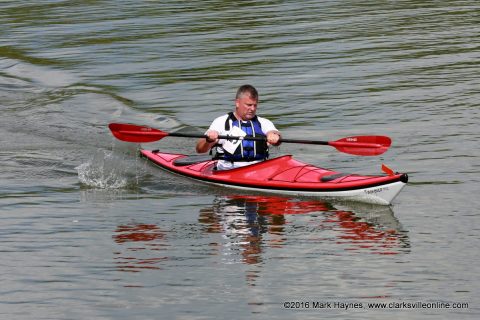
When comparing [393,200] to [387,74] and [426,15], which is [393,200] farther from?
[426,15]

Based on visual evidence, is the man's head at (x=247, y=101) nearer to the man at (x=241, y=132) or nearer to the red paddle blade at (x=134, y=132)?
the man at (x=241, y=132)

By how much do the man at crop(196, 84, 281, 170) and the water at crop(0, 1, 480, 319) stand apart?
529mm

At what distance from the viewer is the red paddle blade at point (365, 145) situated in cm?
1336

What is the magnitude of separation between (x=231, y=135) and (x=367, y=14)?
1545 centimetres

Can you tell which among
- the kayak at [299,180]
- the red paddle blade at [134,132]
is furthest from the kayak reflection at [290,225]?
the red paddle blade at [134,132]

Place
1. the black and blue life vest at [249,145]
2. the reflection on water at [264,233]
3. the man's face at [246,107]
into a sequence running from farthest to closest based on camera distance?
the black and blue life vest at [249,145], the man's face at [246,107], the reflection on water at [264,233]

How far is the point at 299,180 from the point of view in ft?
43.7

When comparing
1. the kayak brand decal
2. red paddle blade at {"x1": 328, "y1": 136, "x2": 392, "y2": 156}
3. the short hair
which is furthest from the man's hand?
the kayak brand decal

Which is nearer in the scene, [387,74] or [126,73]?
[387,74]

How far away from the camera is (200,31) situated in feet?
90.2

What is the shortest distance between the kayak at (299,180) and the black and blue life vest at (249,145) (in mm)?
242

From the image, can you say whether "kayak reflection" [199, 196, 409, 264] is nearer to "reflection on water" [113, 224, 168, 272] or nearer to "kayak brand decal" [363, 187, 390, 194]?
"kayak brand decal" [363, 187, 390, 194]

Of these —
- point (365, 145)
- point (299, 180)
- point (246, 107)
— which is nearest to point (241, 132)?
point (246, 107)

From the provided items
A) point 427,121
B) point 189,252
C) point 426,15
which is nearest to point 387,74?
point 427,121
